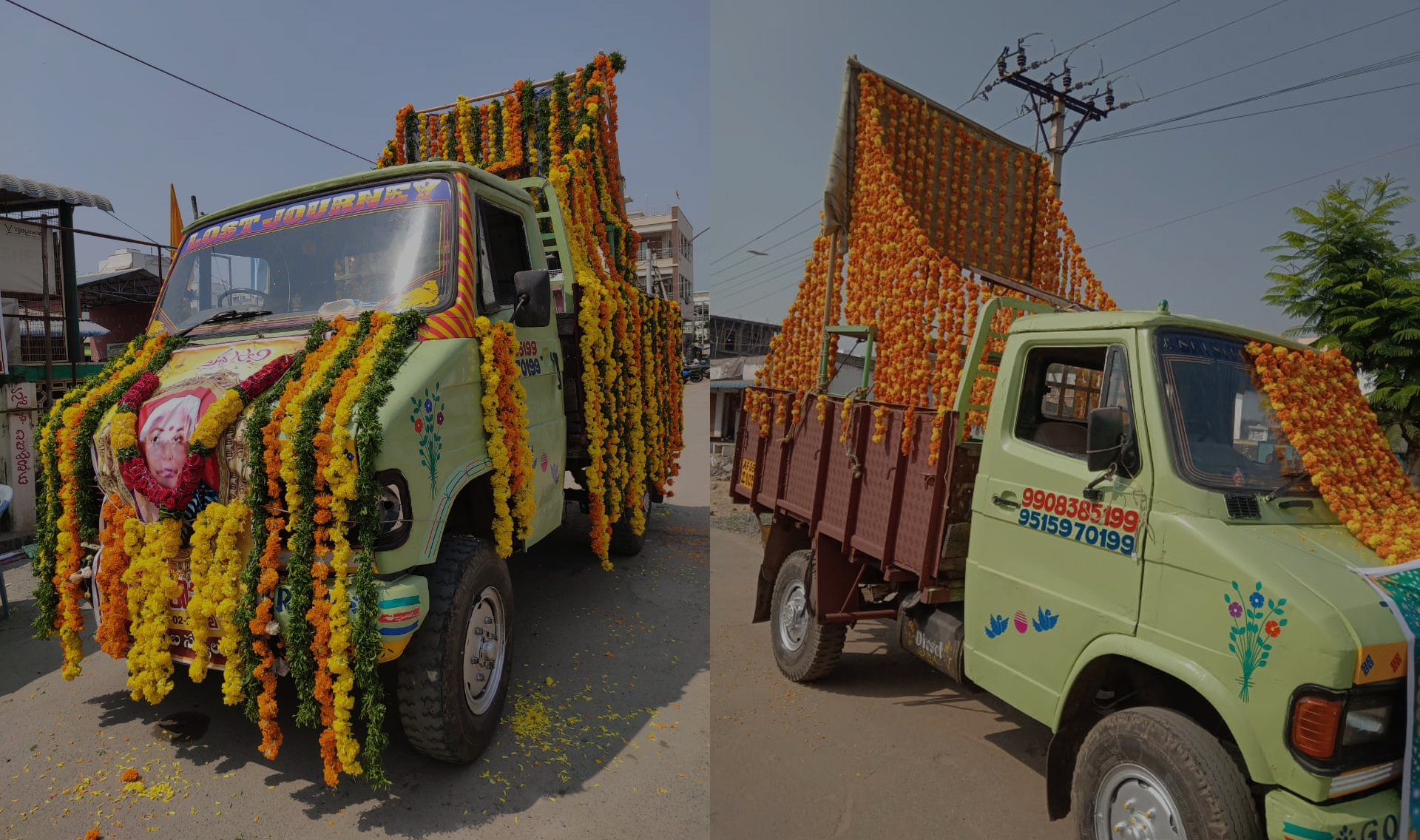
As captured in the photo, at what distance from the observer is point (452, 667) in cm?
350

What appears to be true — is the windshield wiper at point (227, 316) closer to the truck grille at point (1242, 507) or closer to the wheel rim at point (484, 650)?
the wheel rim at point (484, 650)

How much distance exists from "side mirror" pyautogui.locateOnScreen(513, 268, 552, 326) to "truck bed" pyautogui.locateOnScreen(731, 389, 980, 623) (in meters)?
1.94

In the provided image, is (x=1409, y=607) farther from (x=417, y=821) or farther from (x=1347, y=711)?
(x=417, y=821)

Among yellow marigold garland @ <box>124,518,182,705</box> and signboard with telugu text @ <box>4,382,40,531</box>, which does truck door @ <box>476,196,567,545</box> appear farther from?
signboard with telugu text @ <box>4,382,40,531</box>

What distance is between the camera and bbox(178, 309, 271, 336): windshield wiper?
426 cm

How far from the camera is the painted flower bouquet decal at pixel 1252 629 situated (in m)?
2.39

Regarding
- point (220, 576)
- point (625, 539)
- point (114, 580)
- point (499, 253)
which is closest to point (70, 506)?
point (114, 580)

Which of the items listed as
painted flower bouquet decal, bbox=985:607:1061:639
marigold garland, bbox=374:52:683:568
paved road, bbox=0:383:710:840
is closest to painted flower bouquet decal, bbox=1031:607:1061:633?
painted flower bouquet decal, bbox=985:607:1061:639

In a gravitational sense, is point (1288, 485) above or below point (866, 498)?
above

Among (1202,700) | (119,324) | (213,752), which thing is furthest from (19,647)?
(119,324)

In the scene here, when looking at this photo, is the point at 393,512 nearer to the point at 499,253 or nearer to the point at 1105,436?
the point at 499,253

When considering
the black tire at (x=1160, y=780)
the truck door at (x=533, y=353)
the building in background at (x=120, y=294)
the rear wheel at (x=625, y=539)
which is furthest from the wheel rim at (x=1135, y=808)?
the building in background at (x=120, y=294)

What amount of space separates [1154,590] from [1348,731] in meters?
0.65

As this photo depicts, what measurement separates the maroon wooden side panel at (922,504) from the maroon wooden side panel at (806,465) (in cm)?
94
